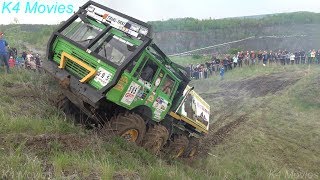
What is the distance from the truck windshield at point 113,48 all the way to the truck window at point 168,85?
1.43 meters

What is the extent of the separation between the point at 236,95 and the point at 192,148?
10.2m

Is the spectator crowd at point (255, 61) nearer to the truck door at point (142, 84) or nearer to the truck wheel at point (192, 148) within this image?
the truck wheel at point (192, 148)

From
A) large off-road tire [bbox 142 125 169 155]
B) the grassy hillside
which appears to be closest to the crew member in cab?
large off-road tire [bbox 142 125 169 155]

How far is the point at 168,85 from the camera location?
992 centimetres

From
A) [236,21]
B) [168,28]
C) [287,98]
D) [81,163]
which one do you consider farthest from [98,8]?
[236,21]

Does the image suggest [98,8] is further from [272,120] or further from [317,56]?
[317,56]

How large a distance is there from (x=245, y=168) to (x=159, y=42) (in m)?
36.5

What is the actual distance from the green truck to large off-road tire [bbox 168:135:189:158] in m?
1.38

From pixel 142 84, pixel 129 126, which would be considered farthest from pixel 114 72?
pixel 129 126

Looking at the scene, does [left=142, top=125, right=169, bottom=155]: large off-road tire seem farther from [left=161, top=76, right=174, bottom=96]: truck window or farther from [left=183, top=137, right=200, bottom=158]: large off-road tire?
[left=183, top=137, right=200, bottom=158]: large off-road tire

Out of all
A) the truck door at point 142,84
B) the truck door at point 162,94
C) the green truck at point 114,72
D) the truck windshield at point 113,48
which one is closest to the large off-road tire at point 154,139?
the green truck at point 114,72

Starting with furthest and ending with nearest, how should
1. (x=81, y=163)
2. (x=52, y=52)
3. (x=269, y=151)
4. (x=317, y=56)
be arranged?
(x=317, y=56) → (x=269, y=151) → (x=52, y=52) → (x=81, y=163)

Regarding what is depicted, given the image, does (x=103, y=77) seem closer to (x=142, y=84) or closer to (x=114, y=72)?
(x=114, y=72)

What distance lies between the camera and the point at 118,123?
855 centimetres
